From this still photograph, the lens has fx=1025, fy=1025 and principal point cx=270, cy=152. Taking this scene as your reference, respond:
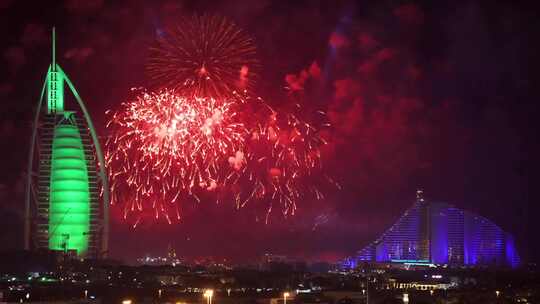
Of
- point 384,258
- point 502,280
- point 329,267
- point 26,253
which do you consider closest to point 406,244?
point 384,258

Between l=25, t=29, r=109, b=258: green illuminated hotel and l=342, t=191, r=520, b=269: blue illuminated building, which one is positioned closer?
l=25, t=29, r=109, b=258: green illuminated hotel

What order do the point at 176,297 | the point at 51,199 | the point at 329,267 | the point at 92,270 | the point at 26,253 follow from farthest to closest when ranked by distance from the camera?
1. the point at 329,267
2. the point at 51,199
3. the point at 26,253
4. the point at 92,270
5. the point at 176,297

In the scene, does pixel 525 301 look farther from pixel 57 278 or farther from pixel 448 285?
pixel 57 278

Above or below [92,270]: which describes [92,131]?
above

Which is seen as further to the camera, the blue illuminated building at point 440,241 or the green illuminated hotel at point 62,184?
the blue illuminated building at point 440,241
